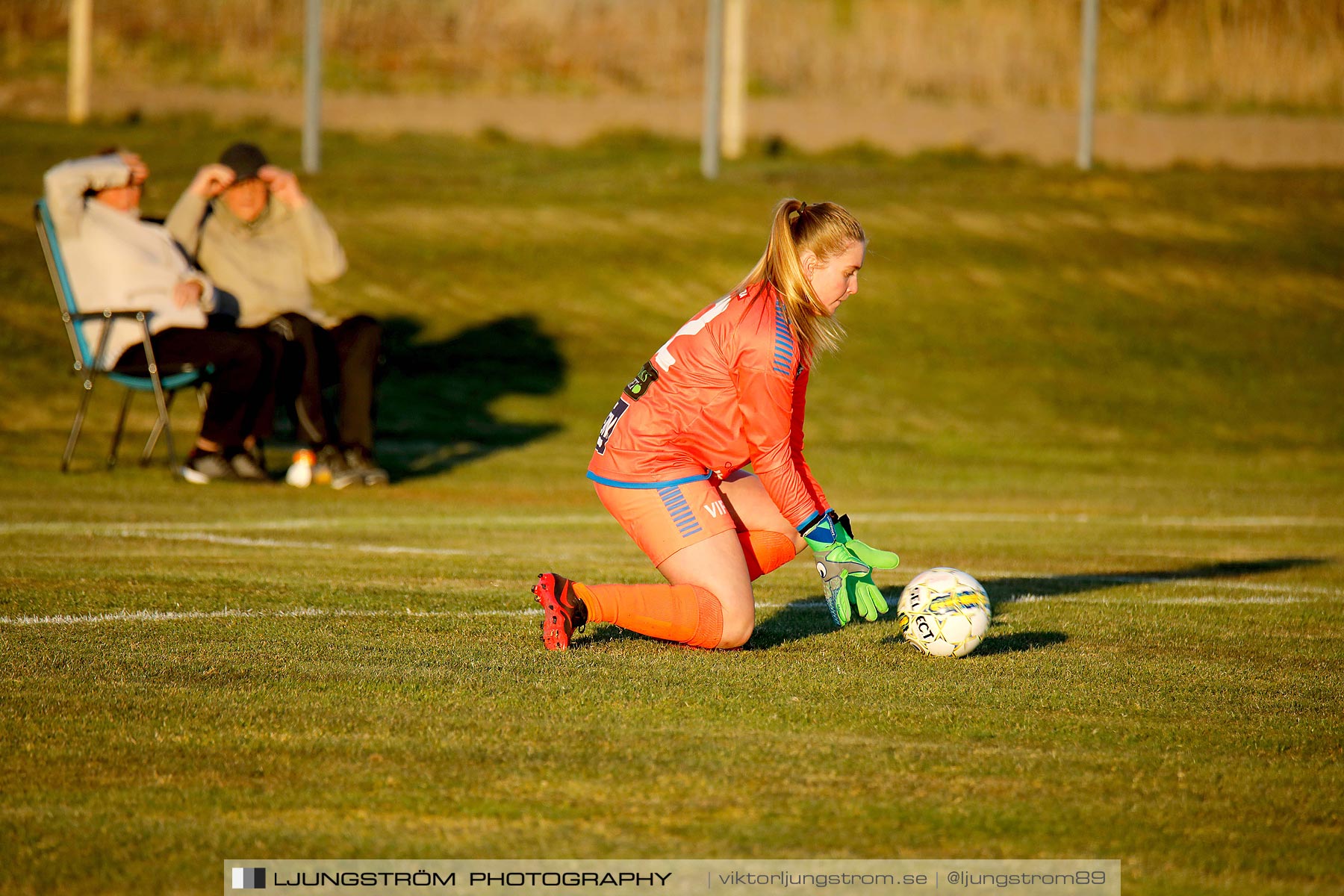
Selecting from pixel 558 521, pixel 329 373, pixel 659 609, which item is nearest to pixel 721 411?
pixel 659 609

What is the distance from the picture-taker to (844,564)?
18.1ft

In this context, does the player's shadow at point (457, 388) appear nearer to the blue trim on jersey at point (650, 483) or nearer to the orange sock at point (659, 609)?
the blue trim on jersey at point (650, 483)

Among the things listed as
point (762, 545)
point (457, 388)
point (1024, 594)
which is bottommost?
point (457, 388)

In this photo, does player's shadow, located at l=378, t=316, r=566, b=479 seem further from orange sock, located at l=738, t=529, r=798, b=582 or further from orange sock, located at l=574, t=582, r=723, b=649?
orange sock, located at l=574, t=582, r=723, b=649

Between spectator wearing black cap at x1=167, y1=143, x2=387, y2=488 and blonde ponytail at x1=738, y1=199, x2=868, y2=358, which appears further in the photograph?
spectator wearing black cap at x1=167, y1=143, x2=387, y2=488

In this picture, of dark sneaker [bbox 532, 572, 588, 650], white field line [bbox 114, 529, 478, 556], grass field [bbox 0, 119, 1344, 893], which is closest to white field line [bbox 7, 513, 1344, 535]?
grass field [bbox 0, 119, 1344, 893]

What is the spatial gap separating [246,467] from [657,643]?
19.8ft

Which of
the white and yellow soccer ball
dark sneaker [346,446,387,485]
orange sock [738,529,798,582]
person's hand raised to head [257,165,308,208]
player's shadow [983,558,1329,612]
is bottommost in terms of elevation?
dark sneaker [346,446,387,485]

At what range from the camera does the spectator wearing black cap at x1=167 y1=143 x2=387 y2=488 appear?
1111 centimetres

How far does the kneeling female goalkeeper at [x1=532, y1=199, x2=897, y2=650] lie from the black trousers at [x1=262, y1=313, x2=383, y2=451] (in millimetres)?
5627

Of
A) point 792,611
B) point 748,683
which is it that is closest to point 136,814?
point 748,683

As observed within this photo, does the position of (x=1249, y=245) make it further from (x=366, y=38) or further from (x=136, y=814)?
(x=136, y=814)

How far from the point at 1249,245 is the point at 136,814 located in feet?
74.7

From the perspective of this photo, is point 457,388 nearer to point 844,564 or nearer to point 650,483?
point 650,483
